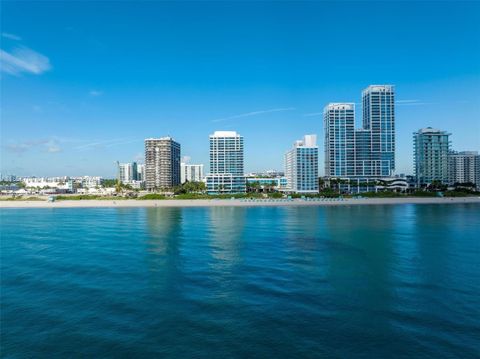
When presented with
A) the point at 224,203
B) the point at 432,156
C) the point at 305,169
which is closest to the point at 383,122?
the point at 432,156

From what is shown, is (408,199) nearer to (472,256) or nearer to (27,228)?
(472,256)

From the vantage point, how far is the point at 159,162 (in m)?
159

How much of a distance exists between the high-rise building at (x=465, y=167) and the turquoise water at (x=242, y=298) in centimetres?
14301

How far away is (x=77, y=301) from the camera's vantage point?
20781 millimetres

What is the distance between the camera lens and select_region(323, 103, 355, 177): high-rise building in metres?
148

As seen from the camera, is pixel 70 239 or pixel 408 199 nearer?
pixel 70 239

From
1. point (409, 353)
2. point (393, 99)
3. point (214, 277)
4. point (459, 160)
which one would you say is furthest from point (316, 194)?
point (409, 353)

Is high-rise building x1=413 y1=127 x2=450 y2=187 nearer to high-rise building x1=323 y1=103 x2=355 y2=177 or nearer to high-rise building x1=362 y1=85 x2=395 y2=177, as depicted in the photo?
high-rise building x1=362 y1=85 x2=395 y2=177

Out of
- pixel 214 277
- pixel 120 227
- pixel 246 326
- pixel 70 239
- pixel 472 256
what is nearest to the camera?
pixel 246 326

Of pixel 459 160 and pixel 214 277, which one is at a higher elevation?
pixel 459 160

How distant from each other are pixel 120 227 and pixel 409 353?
4802cm

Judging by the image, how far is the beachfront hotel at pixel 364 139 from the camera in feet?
486

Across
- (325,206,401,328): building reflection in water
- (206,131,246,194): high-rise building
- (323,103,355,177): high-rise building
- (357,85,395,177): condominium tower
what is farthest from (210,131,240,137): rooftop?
(325,206,401,328): building reflection in water

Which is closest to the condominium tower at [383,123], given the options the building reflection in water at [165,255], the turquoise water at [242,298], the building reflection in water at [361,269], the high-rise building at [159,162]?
the high-rise building at [159,162]
